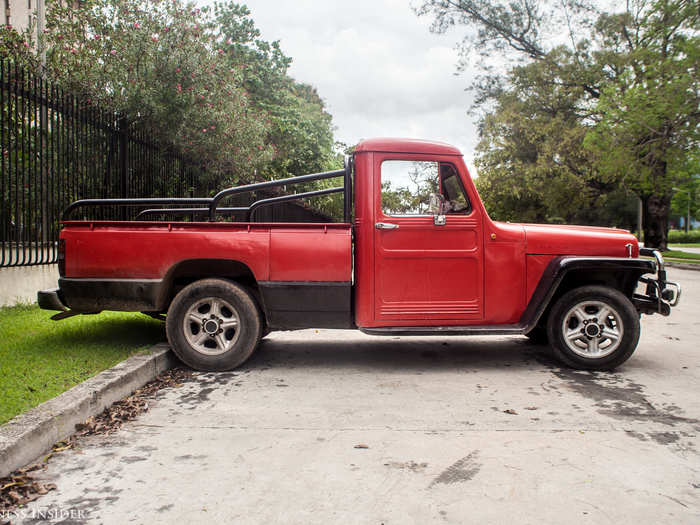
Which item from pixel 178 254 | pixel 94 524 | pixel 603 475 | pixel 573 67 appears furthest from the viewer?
pixel 573 67

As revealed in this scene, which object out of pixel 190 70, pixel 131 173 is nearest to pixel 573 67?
pixel 190 70

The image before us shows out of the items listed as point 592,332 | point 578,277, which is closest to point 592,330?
point 592,332

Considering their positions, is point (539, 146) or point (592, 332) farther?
point (539, 146)

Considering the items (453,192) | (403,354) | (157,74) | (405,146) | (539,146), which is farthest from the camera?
(539,146)

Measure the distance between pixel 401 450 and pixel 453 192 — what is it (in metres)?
2.83

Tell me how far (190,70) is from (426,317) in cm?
813

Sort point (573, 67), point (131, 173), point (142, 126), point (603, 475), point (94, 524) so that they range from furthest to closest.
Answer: point (573, 67) → point (142, 126) → point (131, 173) → point (603, 475) → point (94, 524)

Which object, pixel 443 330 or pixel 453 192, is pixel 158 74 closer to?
pixel 453 192

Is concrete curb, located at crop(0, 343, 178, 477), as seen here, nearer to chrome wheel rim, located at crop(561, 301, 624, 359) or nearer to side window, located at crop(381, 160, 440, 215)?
side window, located at crop(381, 160, 440, 215)

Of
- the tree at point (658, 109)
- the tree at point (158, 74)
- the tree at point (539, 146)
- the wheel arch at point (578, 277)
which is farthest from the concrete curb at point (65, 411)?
the tree at point (539, 146)

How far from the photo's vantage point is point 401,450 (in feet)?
11.0

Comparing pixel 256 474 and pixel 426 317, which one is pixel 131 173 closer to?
pixel 426 317

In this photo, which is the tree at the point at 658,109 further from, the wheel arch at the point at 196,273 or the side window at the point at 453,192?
the wheel arch at the point at 196,273

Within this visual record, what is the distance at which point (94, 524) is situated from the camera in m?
2.52
